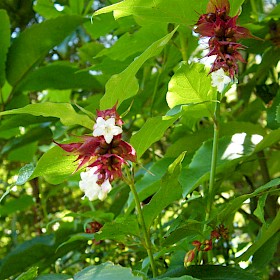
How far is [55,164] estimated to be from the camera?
584 mm

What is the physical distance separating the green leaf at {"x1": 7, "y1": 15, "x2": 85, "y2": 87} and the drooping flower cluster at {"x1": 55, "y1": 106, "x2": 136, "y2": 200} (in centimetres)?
59

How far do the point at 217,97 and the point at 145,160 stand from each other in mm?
991

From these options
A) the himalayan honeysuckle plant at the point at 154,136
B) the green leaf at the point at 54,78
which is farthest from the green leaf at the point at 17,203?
the green leaf at the point at 54,78

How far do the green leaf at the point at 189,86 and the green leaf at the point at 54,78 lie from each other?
53 cm

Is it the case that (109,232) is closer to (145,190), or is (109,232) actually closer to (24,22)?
(145,190)

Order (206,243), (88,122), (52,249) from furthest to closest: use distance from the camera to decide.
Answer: (52,249), (206,243), (88,122)

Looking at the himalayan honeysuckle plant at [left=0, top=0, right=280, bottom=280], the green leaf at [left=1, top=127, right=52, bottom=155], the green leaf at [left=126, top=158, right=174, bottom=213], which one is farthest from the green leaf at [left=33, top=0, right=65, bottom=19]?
the green leaf at [left=126, top=158, right=174, bottom=213]

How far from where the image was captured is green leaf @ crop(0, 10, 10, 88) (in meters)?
1.06

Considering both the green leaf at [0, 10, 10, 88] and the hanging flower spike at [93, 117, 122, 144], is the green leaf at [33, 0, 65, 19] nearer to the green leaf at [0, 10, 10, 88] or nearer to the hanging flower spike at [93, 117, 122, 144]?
the green leaf at [0, 10, 10, 88]

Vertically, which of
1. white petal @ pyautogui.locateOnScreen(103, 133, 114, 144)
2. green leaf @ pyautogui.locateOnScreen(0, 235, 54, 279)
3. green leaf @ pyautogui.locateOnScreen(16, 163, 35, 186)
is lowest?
green leaf @ pyautogui.locateOnScreen(0, 235, 54, 279)

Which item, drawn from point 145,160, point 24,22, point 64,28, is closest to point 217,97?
point 64,28

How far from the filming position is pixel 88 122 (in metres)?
0.54

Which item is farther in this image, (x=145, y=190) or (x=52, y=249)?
(x=52, y=249)

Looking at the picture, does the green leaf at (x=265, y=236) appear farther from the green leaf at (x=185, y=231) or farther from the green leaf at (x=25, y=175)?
the green leaf at (x=25, y=175)
